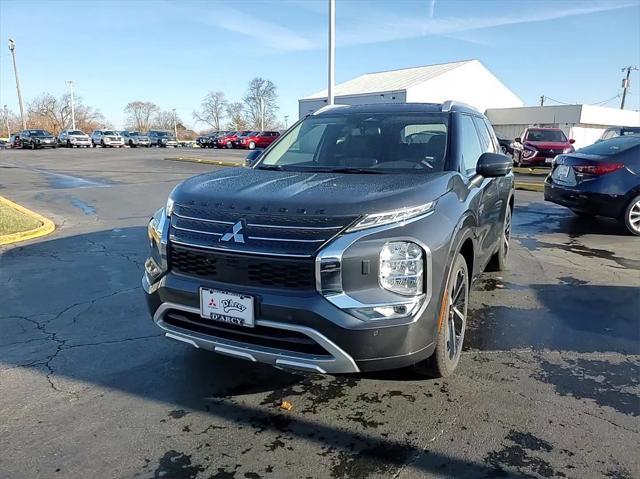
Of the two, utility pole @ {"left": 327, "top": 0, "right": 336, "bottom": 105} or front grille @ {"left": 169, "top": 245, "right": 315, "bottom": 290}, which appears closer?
front grille @ {"left": 169, "top": 245, "right": 315, "bottom": 290}

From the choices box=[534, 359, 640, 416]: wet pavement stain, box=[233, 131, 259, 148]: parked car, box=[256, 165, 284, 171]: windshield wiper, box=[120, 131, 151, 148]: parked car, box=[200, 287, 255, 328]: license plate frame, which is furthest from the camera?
box=[120, 131, 151, 148]: parked car

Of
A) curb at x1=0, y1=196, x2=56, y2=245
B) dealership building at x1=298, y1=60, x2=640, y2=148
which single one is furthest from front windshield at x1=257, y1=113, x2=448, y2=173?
dealership building at x1=298, y1=60, x2=640, y2=148

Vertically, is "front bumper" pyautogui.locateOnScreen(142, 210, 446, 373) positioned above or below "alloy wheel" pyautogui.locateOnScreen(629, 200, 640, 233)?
above

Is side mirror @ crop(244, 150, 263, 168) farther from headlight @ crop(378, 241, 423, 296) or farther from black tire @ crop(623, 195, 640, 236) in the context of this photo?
black tire @ crop(623, 195, 640, 236)

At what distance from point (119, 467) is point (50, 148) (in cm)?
5217

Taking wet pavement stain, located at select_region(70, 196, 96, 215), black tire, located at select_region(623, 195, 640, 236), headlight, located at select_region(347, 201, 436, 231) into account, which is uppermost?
headlight, located at select_region(347, 201, 436, 231)

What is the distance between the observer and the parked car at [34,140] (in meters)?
45.5

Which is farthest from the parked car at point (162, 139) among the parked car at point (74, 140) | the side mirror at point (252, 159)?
the side mirror at point (252, 159)

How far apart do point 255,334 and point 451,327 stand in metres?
1.39

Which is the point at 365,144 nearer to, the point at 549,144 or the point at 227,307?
the point at 227,307

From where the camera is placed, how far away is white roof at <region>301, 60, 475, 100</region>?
49844 mm

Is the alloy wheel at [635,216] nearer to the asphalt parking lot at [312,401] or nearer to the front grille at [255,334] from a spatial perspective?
the asphalt parking lot at [312,401]

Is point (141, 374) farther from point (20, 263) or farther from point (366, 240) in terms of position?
point (20, 263)

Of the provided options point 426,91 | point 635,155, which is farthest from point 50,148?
point 635,155
